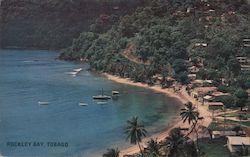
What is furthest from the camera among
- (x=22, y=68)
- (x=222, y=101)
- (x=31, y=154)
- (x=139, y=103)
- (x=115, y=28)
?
(x=115, y=28)

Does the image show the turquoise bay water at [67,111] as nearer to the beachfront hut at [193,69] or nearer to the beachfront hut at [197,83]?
the beachfront hut at [197,83]

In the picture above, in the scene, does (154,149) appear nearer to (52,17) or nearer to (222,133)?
(222,133)

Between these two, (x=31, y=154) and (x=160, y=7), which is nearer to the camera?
(x=31, y=154)

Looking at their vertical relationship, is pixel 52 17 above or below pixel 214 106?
above

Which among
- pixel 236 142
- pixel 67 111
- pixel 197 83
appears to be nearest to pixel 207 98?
pixel 197 83

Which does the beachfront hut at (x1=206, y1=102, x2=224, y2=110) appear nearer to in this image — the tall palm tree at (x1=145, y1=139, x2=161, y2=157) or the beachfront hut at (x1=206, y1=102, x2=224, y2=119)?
the beachfront hut at (x1=206, y1=102, x2=224, y2=119)

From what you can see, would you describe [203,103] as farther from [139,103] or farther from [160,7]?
[160,7]

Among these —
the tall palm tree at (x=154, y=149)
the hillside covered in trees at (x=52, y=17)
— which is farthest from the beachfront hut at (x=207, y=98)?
the hillside covered in trees at (x=52, y=17)

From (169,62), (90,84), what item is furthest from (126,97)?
(169,62)
